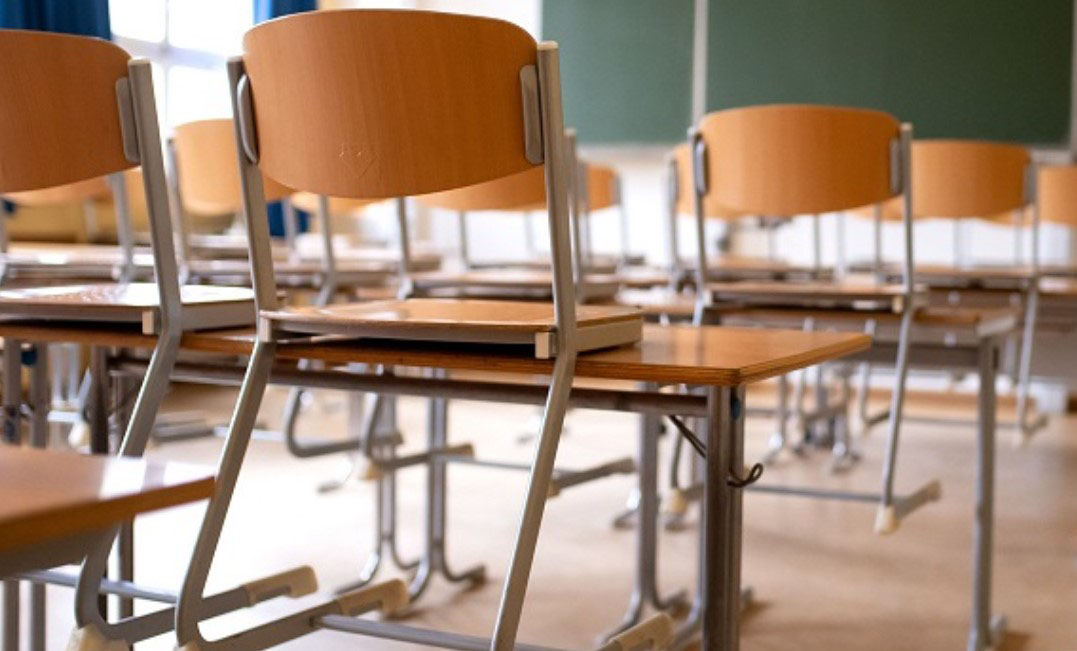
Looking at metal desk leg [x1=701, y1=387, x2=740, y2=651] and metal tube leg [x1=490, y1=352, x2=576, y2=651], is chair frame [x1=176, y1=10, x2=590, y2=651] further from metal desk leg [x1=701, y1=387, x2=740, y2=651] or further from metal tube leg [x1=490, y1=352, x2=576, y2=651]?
metal desk leg [x1=701, y1=387, x2=740, y2=651]

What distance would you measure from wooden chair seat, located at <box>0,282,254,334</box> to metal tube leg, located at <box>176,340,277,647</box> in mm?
156

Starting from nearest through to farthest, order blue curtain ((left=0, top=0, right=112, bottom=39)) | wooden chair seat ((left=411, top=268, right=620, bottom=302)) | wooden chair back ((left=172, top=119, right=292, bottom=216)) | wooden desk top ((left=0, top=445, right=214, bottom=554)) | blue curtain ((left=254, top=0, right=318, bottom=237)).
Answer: wooden desk top ((left=0, top=445, right=214, bottom=554)) < wooden chair seat ((left=411, top=268, right=620, bottom=302)) < wooden chair back ((left=172, top=119, right=292, bottom=216)) < blue curtain ((left=0, top=0, right=112, bottom=39)) < blue curtain ((left=254, top=0, right=318, bottom=237))

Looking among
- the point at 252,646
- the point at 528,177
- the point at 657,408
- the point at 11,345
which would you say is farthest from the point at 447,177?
the point at 528,177

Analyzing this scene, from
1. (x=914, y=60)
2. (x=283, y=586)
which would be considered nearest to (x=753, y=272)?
(x=283, y=586)

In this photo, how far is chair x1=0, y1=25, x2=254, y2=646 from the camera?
58.1 inches

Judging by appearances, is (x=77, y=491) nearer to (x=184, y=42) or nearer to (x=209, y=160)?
(x=209, y=160)

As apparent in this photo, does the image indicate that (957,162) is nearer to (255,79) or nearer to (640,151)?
(255,79)

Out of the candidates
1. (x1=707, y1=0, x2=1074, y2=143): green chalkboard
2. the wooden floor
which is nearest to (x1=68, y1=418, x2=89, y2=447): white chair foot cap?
the wooden floor

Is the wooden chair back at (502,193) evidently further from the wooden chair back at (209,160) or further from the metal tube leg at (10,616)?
the metal tube leg at (10,616)

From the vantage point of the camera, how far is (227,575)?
2.98m

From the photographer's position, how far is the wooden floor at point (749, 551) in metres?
2.67

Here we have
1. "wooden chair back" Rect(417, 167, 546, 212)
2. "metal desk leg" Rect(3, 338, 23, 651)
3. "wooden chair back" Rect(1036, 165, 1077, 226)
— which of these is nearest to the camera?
"metal desk leg" Rect(3, 338, 23, 651)

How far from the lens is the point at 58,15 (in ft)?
16.2

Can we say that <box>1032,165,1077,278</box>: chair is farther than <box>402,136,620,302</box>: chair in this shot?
Yes
